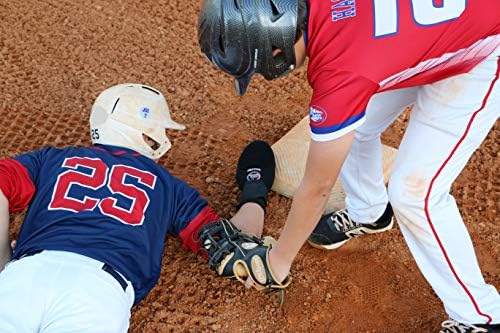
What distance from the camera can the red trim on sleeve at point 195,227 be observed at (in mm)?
2551

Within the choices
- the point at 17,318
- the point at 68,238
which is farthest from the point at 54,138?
the point at 17,318

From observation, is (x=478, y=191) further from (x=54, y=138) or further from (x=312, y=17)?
(x=54, y=138)

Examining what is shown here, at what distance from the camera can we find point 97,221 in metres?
2.20

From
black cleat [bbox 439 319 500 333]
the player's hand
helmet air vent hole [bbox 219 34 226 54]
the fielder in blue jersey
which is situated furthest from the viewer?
black cleat [bbox 439 319 500 333]

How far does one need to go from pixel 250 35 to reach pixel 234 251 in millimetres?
944

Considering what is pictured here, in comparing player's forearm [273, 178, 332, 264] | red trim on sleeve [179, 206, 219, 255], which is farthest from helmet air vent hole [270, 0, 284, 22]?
red trim on sleeve [179, 206, 219, 255]

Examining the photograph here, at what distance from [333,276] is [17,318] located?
131 cm

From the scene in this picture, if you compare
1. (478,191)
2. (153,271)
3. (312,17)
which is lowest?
(478,191)

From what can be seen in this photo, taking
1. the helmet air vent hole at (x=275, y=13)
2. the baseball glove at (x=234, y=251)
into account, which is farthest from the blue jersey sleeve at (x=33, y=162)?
the helmet air vent hole at (x=275, y=13)

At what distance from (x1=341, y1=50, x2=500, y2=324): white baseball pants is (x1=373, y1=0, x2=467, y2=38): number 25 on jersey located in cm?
25

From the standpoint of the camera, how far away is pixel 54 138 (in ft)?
10.6

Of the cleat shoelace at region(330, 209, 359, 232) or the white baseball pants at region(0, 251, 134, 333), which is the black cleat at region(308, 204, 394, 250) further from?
the white baseball pants at region(0, 251, 134, 333)

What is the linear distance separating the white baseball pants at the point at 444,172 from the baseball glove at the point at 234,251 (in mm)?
507

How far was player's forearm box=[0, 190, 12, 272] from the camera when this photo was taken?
2.20m
